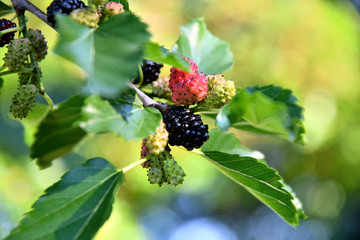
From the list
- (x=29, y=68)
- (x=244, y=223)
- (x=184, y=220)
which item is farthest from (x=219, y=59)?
(x=244, y=223)

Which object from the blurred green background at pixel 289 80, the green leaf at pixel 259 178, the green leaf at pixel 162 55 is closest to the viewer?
the green leaf at pixel 162 55

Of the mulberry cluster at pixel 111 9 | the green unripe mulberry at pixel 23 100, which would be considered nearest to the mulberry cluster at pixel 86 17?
the mulberry cluster at pixel 111 9

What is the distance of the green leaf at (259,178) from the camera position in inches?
21.7

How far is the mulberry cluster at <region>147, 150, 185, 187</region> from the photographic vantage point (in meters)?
0.53

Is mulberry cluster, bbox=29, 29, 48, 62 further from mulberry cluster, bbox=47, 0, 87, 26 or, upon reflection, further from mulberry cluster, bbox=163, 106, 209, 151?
mulberry cluster, bbox=163, 106, 209, 151

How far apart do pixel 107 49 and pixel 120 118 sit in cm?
11

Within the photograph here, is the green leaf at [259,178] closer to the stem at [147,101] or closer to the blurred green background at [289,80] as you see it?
the stem at [147,101]

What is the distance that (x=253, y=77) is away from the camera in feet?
11.8

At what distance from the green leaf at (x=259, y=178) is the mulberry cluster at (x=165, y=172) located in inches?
2.8

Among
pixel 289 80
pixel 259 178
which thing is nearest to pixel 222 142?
pixel 259 178

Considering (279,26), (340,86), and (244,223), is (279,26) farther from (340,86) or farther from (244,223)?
(244,223)

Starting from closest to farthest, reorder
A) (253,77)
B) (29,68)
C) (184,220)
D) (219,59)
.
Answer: (29,68)
(219,59)
(253,77)
(184,220)

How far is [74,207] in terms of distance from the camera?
0.52 metres

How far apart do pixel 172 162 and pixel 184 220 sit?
6.16 m
